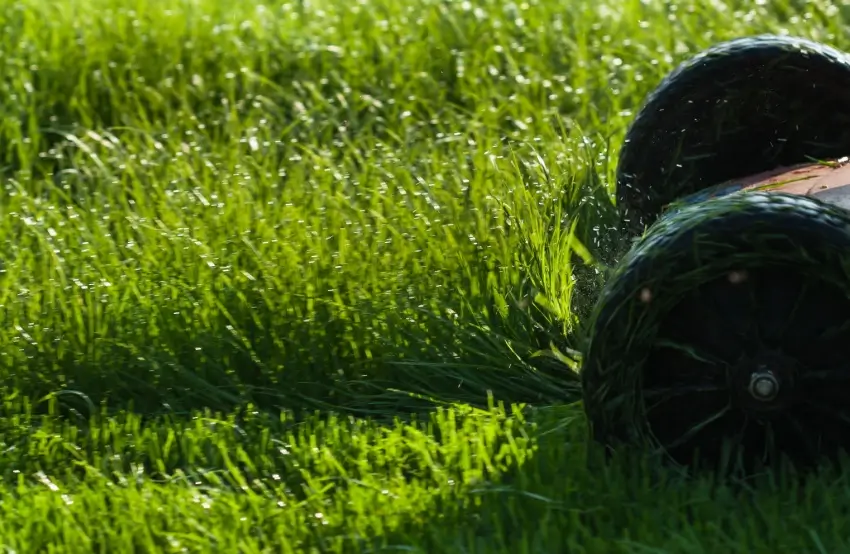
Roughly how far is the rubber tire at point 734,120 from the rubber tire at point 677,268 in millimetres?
952

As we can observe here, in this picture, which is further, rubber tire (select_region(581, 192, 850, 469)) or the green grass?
the green grass

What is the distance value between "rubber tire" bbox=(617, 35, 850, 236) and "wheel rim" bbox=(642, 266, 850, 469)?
104 centimetres

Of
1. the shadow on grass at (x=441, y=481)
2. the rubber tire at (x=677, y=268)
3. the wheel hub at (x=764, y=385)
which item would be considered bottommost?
the shadow on grass at (x=441, y=481)

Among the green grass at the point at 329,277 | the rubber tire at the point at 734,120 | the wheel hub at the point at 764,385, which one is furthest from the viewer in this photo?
the rubber tire at the point at 734,120

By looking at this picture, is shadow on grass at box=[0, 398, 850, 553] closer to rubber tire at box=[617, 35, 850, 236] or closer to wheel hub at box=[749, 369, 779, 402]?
wheel hub at box=[749, 369, 779, 402]

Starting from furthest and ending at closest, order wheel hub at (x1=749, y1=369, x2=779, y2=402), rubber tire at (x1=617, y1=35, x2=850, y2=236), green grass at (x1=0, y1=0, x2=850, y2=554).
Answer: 1. rubber tire at (x1=617, y1=35, x2=850, y2=236)
2. green grass at (x1=0, y1=0, x2=850, y2=554)
3. wheel hub at (x1=749, y1=369, x2=779, y2=402)

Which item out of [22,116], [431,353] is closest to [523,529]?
[431,353]

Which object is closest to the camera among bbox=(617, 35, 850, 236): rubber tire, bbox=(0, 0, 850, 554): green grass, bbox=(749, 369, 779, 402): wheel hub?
bbox=(749, 369, 779, 402): wheel hub

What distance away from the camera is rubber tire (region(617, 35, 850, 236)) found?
406 cm

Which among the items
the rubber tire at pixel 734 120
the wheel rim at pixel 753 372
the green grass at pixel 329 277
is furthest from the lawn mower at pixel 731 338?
the rubber tire at pixel 734 120

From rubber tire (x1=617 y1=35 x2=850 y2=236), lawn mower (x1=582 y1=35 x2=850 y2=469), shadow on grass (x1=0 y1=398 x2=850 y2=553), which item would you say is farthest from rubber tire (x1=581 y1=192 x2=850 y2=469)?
rubber tire (x1=617 y1=35 x2=850 y2=236)

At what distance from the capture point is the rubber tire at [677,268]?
3.05 m

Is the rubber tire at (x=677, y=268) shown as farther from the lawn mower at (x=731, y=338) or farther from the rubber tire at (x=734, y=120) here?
the rubber tire at (x=734, y=120)

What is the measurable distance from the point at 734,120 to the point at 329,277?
125cm
